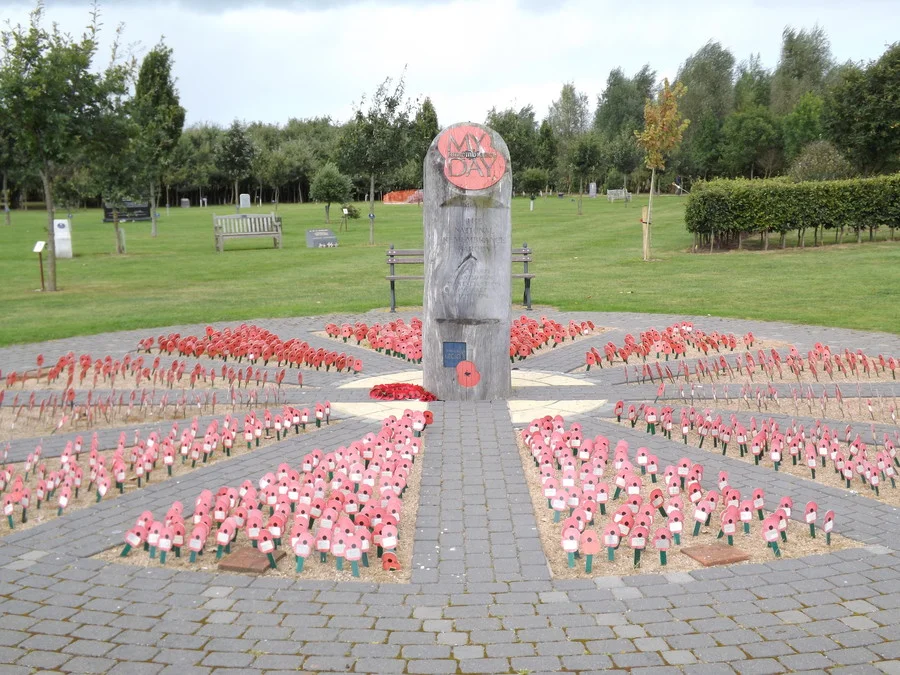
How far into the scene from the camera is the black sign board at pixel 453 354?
30.9ft

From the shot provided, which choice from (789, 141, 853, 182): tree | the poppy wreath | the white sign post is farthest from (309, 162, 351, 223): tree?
the poppy wreath

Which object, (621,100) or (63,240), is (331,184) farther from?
(621,100)

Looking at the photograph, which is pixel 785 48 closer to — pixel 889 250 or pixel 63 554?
pixel 889 250

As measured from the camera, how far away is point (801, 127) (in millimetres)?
64312

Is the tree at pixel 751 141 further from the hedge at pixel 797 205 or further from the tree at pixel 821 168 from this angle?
the hedge at pixel 797 205

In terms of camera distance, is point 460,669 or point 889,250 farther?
point 889,250

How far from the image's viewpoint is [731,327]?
1391 centimetres

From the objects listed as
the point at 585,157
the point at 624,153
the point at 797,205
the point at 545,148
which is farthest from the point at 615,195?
the point at 797,205

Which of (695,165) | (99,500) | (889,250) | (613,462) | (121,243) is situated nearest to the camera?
(99,500)

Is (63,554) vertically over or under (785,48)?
under

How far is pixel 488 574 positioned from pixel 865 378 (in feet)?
23.2

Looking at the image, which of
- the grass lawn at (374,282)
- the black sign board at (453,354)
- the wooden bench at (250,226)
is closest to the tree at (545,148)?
the grass lawn at (374,282)

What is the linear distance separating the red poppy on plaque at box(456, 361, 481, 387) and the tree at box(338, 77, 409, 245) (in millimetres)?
25243

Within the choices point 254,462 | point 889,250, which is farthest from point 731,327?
point 889,250
